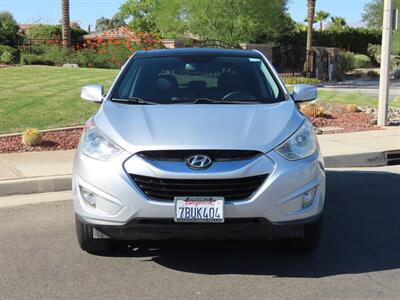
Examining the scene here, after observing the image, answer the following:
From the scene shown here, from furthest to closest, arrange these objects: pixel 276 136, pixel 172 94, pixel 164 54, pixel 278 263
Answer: pixel 164 54 < pixel 172 94 < pixel 278 263 < pixel 276 136

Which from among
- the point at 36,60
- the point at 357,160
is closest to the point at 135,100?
the point at 357,160

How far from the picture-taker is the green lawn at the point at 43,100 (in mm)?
11031

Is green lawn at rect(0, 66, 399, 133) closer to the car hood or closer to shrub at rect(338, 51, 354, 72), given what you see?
the car hood

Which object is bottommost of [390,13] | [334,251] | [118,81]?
[334,251]

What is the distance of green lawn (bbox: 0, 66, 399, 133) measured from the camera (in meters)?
11.1

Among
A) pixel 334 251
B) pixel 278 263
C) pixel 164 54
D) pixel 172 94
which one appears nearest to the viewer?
pixel 278 263

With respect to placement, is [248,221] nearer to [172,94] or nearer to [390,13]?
[172,94]

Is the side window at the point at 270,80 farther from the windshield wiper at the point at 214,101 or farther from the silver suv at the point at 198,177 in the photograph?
the silver suv at the point at 198,177

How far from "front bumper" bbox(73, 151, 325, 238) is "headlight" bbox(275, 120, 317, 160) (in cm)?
8

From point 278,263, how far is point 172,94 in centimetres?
184

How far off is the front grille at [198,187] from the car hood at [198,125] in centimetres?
24

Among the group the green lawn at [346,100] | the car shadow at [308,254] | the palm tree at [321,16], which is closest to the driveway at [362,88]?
the green lawn at [346,100]

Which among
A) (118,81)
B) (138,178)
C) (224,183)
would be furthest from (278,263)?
(118,81)

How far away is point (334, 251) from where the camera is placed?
5172mm
